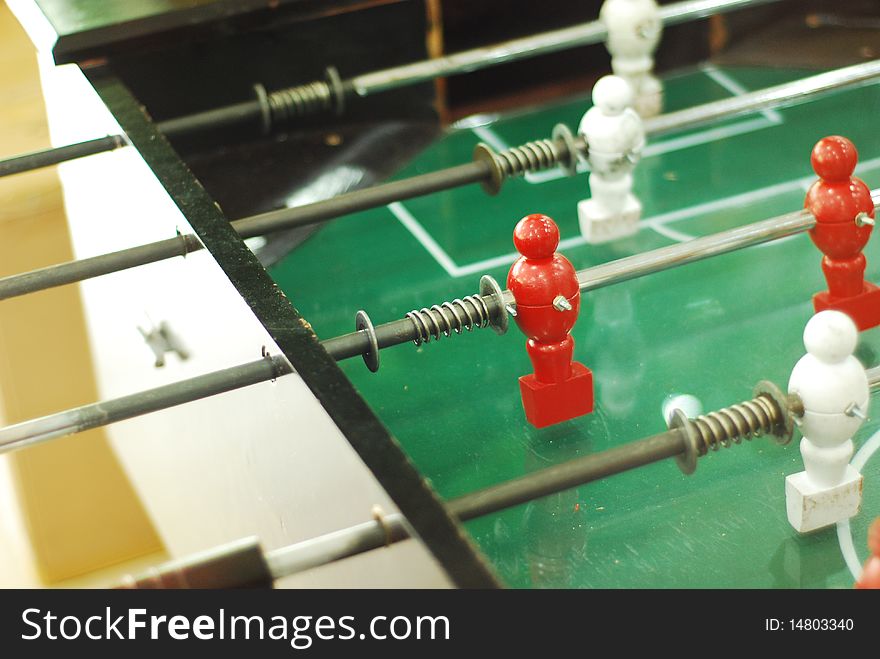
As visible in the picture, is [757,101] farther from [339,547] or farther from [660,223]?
[339,547]

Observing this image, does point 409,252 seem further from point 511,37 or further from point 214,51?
point 511,37

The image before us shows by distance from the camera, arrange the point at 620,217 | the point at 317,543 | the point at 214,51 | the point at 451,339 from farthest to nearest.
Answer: the point at 214,51, the point at 620,217, the point at 451,339, the point at 317,543

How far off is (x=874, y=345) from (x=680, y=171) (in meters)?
0.75

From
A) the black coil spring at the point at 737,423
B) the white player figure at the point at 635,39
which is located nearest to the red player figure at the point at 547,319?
the black coil spring at the point at 737,423

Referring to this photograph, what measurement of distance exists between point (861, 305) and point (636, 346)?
349mm

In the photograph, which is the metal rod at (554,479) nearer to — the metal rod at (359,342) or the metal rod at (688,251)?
the metal rod at (359,342)

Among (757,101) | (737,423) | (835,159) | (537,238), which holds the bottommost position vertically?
(737,423)

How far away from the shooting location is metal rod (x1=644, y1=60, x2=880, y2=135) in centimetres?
239

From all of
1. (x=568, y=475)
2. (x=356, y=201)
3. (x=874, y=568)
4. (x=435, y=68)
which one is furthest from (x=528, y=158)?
(x=874, y=568)

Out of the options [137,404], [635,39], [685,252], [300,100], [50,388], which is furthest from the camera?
[635,39]

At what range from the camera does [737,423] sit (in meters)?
1.53

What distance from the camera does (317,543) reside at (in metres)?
1.23

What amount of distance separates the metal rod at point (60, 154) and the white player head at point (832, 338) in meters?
1.10
